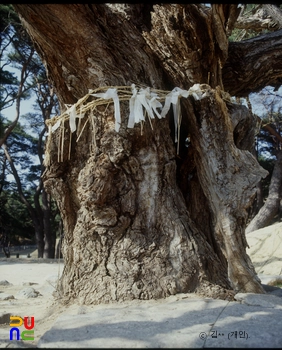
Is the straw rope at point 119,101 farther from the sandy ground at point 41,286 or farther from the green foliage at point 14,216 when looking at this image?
the green foliage at point 14,216

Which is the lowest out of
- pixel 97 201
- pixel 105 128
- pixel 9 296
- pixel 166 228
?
pixel 9 296

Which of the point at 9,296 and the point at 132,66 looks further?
the point at 9,296

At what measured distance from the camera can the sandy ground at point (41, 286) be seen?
8.32ft

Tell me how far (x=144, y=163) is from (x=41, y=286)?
3.22 m

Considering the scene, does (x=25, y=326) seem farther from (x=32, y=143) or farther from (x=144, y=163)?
(x=32, y=143)

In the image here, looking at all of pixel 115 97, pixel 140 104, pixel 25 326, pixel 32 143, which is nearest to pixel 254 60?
pixel 140 104

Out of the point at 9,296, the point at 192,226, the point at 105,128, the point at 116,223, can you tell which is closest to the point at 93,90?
the point at 105,128

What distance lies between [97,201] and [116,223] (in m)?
0.21

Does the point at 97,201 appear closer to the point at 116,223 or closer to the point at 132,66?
the point at 116,223

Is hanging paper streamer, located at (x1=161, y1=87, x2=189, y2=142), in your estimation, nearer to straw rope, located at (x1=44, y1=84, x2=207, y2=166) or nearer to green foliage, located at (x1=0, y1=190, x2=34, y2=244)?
straw rope, located at (x1=44, y1=84, x2=207, y2=166)

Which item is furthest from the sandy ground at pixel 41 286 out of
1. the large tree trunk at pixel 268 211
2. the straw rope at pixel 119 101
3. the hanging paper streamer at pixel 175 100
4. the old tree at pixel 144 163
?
the large tree trunk at pixel 268 211

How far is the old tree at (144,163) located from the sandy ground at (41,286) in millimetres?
287

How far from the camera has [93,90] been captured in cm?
283

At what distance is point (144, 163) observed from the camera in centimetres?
288
